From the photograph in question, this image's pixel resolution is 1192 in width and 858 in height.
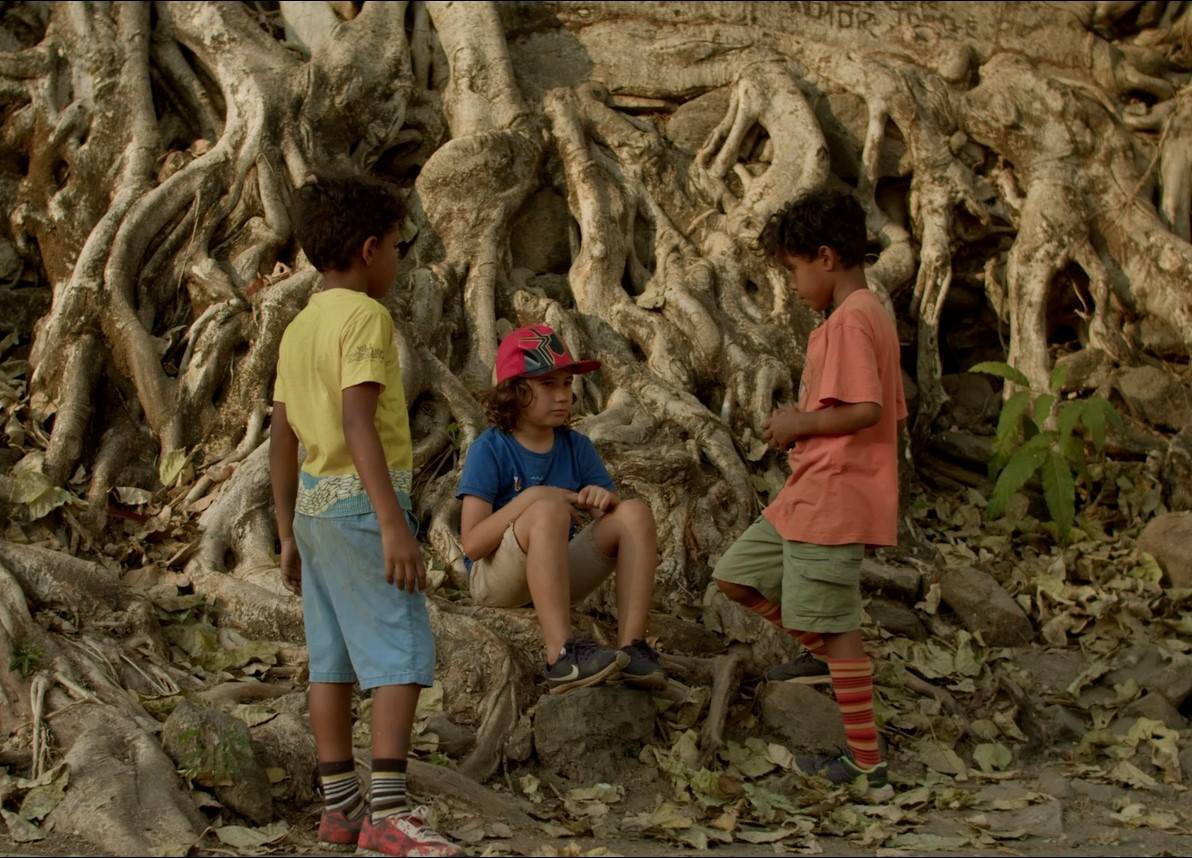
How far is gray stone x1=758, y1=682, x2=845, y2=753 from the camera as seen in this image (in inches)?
184

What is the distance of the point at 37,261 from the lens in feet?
24.1

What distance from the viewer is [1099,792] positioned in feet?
14.7

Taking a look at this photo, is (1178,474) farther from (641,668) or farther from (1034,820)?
(641,668)

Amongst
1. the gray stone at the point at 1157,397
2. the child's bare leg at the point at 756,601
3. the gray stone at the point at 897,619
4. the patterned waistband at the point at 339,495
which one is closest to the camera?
the patterned waistband at the point at 339,495

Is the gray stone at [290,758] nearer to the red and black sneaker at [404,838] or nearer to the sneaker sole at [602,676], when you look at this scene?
the red and black sneaker at [404,838]

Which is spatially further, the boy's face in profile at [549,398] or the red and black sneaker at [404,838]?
the boy's face in profile at [549,398]

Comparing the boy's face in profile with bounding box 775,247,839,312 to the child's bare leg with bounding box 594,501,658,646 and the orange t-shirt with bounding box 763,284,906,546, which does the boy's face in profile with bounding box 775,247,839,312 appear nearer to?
the orange t-shirt with bounding box 763,284,906,546

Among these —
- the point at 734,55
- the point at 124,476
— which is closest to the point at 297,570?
the point at 124,476

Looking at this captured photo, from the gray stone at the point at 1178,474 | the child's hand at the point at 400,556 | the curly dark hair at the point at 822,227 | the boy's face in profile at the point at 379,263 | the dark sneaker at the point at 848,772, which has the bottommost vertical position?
the gray stone at the point at 1178,474

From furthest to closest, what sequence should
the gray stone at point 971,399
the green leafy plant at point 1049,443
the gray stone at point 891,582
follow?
1. the gray stone at point 971,399
2. the green leafy plant at point 1049,443
3. the gray stone at point 891,582

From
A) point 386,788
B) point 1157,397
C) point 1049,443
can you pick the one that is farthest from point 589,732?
point 1157,397

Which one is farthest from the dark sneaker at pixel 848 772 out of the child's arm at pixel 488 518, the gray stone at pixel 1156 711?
the gray stone at pixel 1156 711

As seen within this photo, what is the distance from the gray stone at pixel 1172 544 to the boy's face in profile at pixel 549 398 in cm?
343

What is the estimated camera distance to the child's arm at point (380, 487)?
3.44 meters
